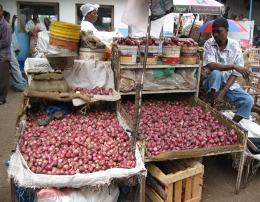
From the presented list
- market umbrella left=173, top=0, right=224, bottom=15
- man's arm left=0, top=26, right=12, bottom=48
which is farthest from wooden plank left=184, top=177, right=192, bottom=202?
market umbrella left=173, top=0, right=224, bottom=15

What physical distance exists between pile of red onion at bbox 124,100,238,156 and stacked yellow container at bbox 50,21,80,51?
1.27 metres

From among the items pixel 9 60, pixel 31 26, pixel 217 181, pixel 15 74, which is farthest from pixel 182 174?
pixel 31 26

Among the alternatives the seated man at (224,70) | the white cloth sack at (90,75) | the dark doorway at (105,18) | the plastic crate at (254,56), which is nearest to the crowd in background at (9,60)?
the dark doorway at (105,18)

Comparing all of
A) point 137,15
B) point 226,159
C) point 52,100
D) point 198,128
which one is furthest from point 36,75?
point 226,159

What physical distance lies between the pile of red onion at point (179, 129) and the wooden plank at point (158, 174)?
8.7 inches

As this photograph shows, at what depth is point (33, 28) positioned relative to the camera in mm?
11633

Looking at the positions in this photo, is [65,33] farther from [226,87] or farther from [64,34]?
[226,87]

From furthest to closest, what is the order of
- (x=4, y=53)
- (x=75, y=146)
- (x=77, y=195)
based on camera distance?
(x=4, y=53)
(x=75, y=146)
(x=77, y=195)

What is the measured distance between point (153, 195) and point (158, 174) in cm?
34

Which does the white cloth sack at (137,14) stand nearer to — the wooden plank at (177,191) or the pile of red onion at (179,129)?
the pile of red onion at (179,129)

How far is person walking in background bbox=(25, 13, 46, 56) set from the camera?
11547mm

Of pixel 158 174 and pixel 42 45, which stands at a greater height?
pixel 42 45

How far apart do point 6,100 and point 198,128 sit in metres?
5.46

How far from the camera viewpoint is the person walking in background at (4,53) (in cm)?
764
